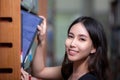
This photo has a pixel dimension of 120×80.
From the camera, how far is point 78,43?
4.54ft

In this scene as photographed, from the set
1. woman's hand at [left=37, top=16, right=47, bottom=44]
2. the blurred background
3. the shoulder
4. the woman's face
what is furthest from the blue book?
the blurred background

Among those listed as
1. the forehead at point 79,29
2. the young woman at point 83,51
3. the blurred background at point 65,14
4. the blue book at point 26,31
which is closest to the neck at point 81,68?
the young woman at point 83,51

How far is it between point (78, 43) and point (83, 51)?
5 centimetres

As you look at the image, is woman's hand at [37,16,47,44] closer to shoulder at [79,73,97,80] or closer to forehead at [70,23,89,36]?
forehead at [70,23,89,36]

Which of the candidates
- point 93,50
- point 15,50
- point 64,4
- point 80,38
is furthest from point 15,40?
point 64,4

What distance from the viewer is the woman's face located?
139cm

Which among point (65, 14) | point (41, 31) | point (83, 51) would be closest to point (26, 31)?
point (41, 31)

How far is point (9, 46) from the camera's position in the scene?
1.21m

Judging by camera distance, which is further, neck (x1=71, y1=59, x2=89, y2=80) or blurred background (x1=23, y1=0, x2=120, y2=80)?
blurred background (x1=23, y1=0, x2=120, y2=80)

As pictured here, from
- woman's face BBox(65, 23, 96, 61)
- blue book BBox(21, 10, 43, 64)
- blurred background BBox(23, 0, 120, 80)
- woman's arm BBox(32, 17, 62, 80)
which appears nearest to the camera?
blue book BBox(21, 10, 43, 64)

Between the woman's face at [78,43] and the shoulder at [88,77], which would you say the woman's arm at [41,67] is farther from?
the shoulder at [88,77]

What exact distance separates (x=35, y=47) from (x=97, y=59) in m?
0.36

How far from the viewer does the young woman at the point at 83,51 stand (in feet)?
4.59

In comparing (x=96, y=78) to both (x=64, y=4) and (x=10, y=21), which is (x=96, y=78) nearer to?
(x=10, y=21)
